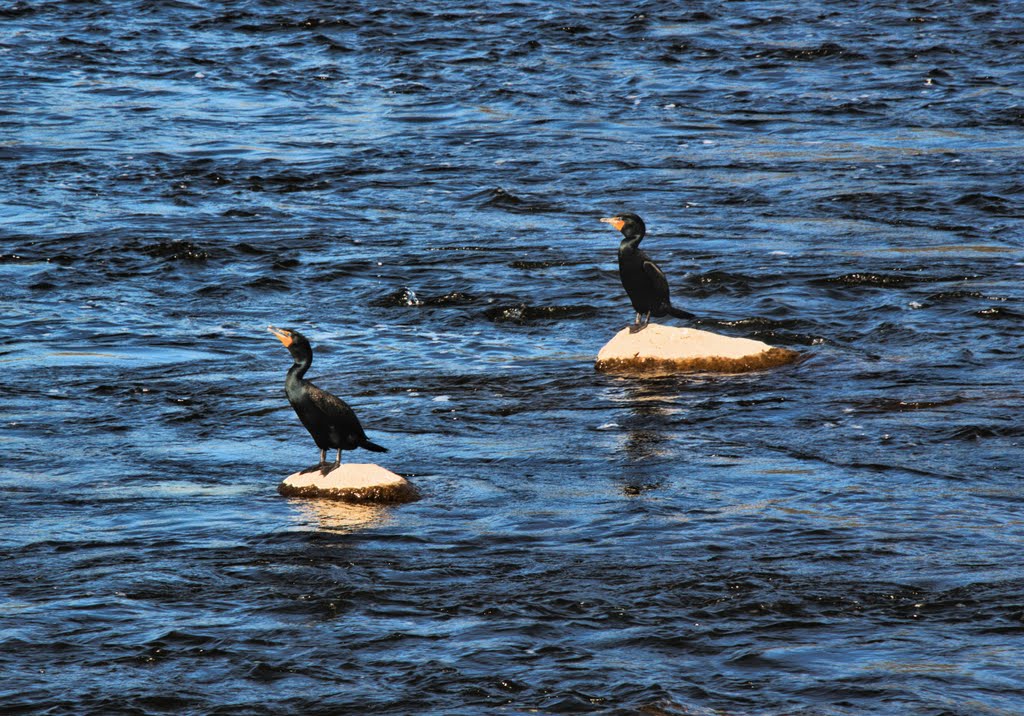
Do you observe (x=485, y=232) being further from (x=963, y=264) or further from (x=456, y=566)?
(x=456, y=566)

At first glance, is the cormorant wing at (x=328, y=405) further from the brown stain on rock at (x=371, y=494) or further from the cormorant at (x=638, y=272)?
the cormorant at (x=638, y=272)

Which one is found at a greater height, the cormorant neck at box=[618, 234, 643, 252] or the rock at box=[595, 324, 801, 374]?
the cormorant neck at box=[618, 234, 643, 252]

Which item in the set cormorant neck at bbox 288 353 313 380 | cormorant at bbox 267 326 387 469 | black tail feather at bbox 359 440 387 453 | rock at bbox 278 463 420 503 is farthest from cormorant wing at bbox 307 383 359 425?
rock at bbox 278 463 420 503

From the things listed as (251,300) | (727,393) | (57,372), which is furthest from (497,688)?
(251,300)

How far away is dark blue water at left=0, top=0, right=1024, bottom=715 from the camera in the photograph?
8.27m

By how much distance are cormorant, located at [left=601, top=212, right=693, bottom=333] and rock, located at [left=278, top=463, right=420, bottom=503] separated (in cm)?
351

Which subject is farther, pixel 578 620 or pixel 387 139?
pixel 387 139

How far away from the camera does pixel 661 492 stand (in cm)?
1048

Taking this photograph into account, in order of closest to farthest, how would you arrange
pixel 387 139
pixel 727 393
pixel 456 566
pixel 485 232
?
pixel 456 566, pixel 727 393, pixel 485 232, pixel 387 139

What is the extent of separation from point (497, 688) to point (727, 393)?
212 inches

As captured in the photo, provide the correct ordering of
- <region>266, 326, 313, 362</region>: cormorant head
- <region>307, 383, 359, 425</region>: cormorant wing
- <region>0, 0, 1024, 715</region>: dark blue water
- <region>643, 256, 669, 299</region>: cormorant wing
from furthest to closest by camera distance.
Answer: <region>643, 256, 669, 299</region>: cormorant wing → <region>266, 326, 313, 362</region>: cormorant head → <region>307, 383, 359, 425</region>: cormorant wing → <region>0, 0, 1024, 715</region>: dark blue water

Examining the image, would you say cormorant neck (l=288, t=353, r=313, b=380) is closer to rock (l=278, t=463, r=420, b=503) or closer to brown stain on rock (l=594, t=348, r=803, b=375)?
rock (l=278, t=463, r=420, b=503)

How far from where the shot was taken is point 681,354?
43.9ft

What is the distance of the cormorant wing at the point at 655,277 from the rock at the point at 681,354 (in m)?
0.40
